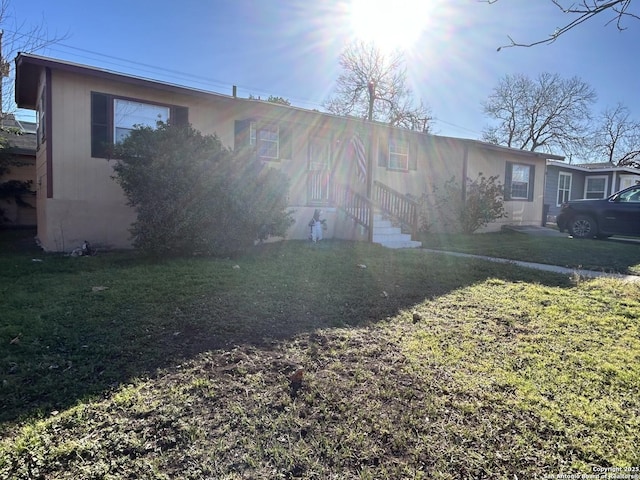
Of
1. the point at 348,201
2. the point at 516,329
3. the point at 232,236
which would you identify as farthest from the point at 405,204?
the point at 516,329

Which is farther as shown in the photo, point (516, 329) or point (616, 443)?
point (516, 329)

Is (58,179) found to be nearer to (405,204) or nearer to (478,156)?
(405,204)

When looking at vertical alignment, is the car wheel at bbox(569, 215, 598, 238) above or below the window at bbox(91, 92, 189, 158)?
below

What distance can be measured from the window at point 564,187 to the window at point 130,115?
816 inches

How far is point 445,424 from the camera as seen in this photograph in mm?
2406

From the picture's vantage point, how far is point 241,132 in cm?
1017

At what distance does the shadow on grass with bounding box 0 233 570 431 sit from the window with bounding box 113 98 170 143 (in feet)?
8.70

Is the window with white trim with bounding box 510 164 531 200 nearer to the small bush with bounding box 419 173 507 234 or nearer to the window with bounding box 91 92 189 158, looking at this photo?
the small bush with bounding box 419 173 507 234

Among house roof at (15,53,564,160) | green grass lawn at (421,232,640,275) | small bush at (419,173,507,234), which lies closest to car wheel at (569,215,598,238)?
green grass lawn at (421,232,640,275)

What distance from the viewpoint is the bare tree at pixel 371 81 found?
29.9m

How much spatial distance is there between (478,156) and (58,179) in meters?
13.3

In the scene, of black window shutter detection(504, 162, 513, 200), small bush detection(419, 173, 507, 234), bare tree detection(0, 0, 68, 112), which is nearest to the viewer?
bare tree detection(0, 0, 68, 112)

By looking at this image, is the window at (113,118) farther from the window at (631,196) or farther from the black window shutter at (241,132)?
the window at (631,196)

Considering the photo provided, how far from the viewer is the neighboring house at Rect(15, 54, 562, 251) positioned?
7969 millimetres
